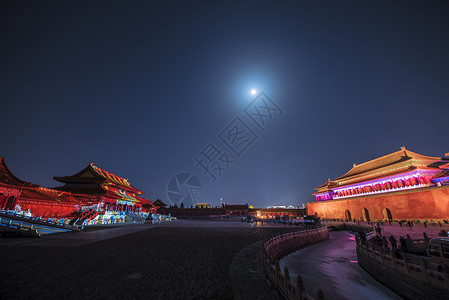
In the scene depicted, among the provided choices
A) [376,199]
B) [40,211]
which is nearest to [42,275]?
[40,211]

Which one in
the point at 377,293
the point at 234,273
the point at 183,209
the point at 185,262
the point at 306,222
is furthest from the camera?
the point at 183,209

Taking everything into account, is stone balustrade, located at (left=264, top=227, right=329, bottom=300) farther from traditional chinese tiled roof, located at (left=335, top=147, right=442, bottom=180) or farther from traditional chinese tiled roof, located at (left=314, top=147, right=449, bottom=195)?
traditional chinese tiled roof, located at (left=335, top=147, right=442, bottom=180)

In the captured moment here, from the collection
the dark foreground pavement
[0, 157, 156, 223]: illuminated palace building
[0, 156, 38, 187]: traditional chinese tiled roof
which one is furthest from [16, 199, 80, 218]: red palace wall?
the dark foreground pavement

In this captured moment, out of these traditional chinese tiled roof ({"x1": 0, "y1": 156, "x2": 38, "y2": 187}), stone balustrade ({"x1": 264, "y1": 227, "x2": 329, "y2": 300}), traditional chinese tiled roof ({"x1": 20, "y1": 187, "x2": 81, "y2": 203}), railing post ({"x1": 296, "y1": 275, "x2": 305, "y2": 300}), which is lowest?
stone balustrade ({"x1": 264, "y1": 227, "x2": 329, "y2": 300})

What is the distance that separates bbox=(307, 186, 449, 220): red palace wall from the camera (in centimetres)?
2292

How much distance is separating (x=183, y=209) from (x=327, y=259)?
2213 inches

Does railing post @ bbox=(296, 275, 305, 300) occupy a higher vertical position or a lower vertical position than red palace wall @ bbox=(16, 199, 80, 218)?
lower

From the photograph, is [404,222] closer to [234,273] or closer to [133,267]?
[234,273]

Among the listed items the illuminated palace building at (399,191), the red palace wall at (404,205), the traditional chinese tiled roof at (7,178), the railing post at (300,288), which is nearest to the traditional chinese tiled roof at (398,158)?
the illuminated palace building at (399,191)

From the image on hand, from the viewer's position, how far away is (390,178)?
102ft

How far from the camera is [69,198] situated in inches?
1032

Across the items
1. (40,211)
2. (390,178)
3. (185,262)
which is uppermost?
(390,178)

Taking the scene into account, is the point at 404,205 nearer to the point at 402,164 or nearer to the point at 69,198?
the point at 402,164

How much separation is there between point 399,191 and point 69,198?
4778cm
